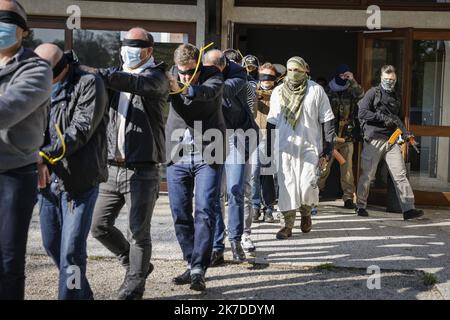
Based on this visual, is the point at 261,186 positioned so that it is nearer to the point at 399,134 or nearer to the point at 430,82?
the point at 399,134

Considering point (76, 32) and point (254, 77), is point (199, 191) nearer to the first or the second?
point (254, 77)

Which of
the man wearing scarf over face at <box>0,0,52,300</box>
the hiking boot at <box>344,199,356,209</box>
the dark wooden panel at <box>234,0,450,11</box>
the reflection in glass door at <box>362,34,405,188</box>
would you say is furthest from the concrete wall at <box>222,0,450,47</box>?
the man wearing scarf over face at <box>0,0,52,300</box>

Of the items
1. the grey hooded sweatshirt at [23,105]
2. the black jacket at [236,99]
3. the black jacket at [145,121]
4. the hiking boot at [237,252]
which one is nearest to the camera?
the grey hooded sweatshirt at [23,105]

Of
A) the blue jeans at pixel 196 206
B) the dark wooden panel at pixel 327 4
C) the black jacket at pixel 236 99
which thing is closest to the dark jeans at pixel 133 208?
the blue jeans at pixel 196 206

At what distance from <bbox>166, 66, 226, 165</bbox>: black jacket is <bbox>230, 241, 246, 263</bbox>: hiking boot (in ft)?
3.48

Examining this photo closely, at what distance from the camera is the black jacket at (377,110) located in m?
8.41

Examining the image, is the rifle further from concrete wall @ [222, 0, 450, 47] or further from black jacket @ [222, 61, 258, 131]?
black jacket @ [222, 61, 258, 131]

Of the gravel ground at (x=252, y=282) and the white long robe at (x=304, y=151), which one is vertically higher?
the white long robe at (x=304, y=151)

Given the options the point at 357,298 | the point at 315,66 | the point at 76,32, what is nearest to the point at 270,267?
the point at 357,298

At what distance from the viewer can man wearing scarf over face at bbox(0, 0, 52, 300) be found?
3645 millimetres

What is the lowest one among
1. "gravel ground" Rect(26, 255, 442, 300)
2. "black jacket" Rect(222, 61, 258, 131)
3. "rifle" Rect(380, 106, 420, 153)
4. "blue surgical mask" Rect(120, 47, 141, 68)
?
"gravel ground" Rect(26, 255, 442, 300)

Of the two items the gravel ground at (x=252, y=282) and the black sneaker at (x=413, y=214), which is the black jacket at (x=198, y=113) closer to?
the gravel ground at (x=252, y=282)

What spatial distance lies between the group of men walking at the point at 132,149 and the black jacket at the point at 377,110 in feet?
5.54

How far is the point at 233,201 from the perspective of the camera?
20.2ft
